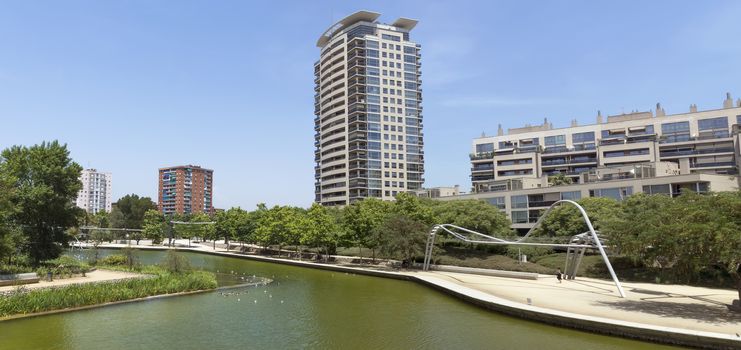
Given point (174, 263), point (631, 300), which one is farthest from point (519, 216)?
point (174, 263)

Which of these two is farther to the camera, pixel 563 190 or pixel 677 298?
pixel 563 190

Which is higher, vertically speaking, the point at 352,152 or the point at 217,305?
the point at 352,152

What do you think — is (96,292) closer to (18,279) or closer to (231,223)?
(18,279)

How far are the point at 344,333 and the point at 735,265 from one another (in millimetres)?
19467

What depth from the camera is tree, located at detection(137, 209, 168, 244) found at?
391 ft

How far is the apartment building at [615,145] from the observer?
88875 millimetres

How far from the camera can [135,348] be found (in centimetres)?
2097

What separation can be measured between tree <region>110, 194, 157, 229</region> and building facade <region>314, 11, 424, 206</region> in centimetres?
6809

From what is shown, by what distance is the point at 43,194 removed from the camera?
146 feet

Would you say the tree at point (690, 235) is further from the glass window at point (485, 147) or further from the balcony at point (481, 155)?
the glass window at point (485, 147)

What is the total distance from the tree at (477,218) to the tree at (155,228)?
287 ft

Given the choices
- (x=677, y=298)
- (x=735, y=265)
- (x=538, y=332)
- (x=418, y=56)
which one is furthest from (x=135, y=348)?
(x=418, y=56)

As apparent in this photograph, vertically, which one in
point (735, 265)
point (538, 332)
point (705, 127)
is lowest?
point (538, 332)

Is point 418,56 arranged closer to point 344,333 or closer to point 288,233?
point 288,233
